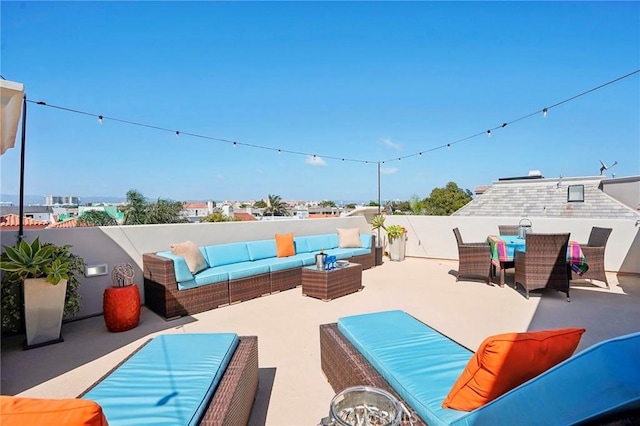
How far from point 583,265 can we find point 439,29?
5022 millimetres

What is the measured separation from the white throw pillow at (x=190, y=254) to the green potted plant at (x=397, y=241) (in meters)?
4.53

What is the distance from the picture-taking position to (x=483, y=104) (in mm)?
8336

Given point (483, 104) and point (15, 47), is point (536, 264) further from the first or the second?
point (15, 47)

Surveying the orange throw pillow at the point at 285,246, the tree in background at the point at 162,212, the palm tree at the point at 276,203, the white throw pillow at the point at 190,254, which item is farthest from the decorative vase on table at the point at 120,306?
the palm tree at the point at 276,203

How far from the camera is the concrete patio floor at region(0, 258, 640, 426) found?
90.8 inches

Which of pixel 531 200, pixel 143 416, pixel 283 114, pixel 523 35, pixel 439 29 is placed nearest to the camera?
pixel 143 416

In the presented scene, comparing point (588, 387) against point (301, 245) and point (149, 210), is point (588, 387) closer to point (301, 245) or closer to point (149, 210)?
point (301, 245)

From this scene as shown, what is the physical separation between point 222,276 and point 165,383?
275 centimetres

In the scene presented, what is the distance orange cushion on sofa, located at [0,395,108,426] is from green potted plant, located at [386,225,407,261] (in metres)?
6.96

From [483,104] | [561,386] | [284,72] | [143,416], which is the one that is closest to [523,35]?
[483,104]

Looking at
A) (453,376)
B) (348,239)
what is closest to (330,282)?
(348,239)

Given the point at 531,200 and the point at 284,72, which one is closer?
the point at 284,72

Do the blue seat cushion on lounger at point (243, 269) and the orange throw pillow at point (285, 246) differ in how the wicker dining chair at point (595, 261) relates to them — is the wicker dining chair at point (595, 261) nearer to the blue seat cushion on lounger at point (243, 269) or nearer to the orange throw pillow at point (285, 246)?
the orange throw pillow at point (285, 246)

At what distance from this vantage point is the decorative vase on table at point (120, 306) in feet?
11.1
